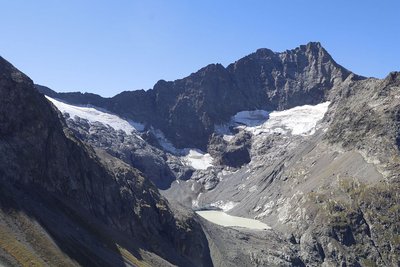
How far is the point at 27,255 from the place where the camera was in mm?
78812

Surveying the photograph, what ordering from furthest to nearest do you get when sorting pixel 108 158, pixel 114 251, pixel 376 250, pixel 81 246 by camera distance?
pixel 376 250
pixel 108 158
pixel 114 251
pixel 81 246

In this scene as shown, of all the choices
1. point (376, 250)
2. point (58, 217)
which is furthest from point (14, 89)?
point (376, 250)

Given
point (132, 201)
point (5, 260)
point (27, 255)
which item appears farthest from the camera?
point (132, 201)

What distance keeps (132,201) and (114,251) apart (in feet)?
117

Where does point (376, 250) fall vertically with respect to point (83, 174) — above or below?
below

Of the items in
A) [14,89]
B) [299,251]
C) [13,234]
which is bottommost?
[299,251]

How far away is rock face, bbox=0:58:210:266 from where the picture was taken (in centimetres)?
8693

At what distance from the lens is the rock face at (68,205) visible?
86931 millimetres

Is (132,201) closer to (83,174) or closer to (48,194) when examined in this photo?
(83,174)

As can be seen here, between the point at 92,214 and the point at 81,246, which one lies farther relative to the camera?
the point at 92,214

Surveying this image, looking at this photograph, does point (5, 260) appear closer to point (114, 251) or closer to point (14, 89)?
point (114, 251)

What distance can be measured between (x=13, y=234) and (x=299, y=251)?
130905mm

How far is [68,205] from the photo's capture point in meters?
110

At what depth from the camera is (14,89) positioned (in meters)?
120
